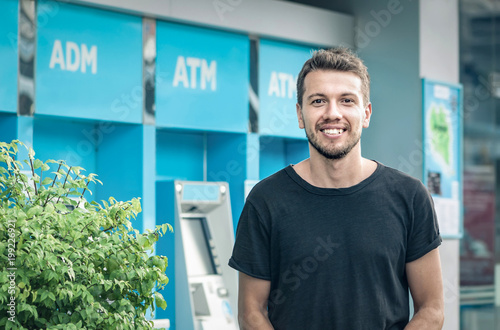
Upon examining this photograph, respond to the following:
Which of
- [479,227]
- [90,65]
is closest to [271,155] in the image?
[90,65]

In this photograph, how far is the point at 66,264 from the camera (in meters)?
2.26

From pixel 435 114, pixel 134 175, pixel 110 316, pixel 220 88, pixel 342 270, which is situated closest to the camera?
pixel 342 270

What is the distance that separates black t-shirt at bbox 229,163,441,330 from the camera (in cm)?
156

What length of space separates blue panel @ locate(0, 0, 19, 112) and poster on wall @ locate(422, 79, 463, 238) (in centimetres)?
280

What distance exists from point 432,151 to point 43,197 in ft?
11.2

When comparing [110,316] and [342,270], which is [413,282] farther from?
[110,316]

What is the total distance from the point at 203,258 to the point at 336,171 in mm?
2903

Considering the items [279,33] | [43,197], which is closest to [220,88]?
[279,33]

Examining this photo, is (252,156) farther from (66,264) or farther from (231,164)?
(66,264)

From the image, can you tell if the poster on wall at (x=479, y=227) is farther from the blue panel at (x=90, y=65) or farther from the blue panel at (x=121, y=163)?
the blue panel at (x=90, y=65)

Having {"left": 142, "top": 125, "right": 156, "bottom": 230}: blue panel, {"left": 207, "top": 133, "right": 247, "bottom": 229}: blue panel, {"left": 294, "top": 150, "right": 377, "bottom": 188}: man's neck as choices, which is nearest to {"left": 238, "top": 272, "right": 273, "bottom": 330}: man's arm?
{"left": 294, "top": 150, "right": 377, "bottom": 188}: man's neck

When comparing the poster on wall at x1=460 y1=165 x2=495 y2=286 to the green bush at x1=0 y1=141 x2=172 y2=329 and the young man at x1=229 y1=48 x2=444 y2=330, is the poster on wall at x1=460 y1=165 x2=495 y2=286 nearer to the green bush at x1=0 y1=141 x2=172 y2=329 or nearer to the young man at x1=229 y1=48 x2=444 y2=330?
the green bush at x1=0 y1=141 x2=172 y2=329

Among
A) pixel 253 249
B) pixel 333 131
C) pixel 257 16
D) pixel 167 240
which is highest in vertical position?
pixel 257 16

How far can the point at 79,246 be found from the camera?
236cm
